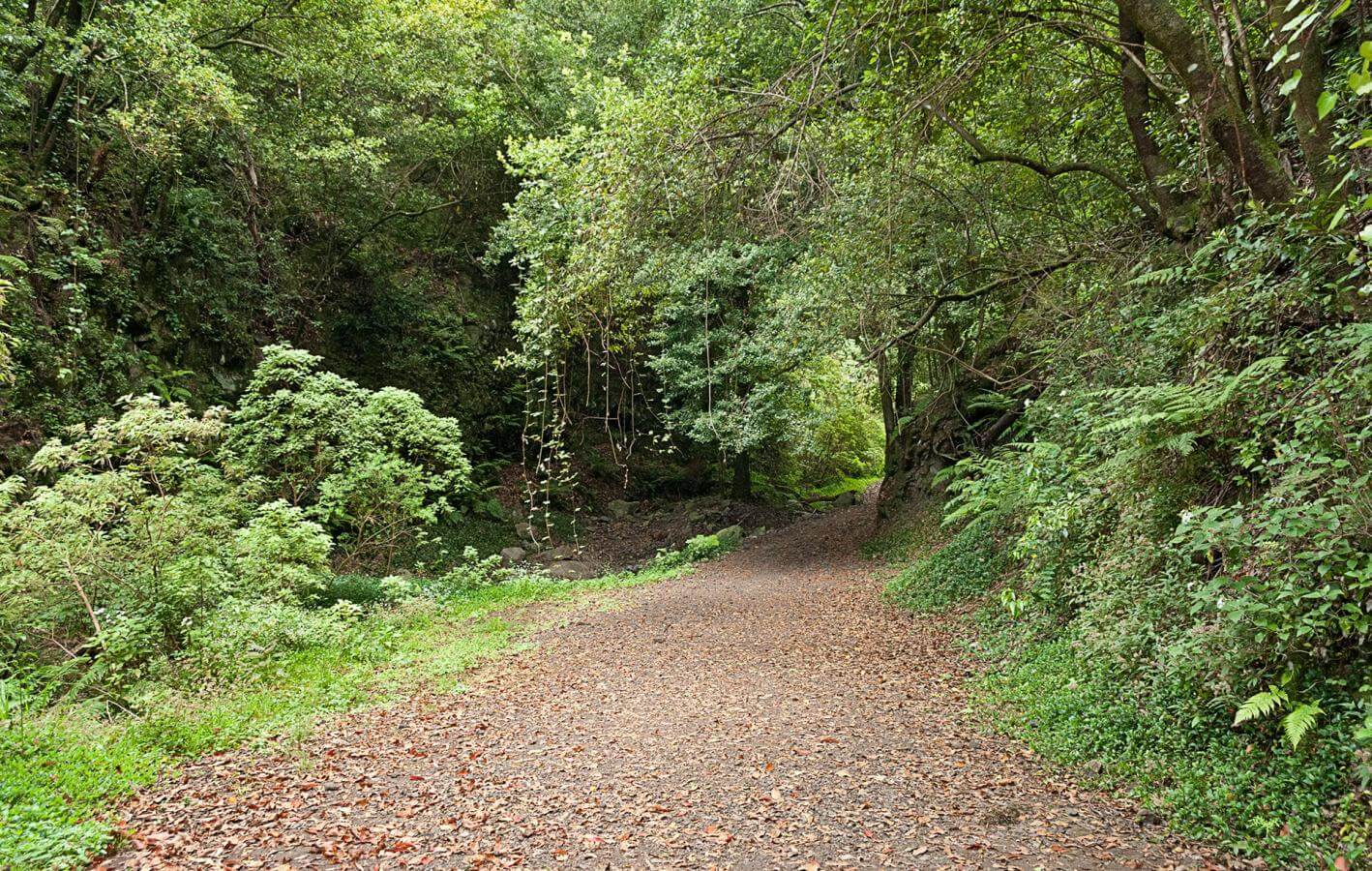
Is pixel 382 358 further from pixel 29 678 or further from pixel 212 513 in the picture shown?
pixel 29 678

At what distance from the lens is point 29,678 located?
584 cm

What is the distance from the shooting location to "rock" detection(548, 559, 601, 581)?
14.3 meters

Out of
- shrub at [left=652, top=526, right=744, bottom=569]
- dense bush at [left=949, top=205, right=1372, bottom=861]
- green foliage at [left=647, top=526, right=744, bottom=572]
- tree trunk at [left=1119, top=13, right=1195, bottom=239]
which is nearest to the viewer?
dense bush at [left=949, top=205, right=1372, bottom=861]

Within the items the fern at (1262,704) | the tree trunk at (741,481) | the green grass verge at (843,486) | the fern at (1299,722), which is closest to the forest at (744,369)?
the fern at (1299,722)

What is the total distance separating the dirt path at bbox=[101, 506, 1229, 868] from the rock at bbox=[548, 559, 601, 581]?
7251 mm

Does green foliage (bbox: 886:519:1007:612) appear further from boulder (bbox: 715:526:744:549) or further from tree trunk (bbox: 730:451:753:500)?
tree trunk (bbox: 730:451:753:500)

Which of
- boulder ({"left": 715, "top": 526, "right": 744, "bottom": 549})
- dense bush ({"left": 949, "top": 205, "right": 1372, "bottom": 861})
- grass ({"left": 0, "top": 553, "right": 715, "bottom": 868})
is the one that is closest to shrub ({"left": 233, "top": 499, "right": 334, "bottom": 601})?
grass ({"left": 0, "top": 553, "right": 715, "bottom": 868})

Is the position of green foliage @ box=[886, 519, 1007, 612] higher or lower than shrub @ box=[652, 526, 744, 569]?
higher

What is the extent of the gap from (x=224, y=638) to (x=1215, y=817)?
7.67m

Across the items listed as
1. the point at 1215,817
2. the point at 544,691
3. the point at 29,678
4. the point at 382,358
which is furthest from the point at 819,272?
the point at 382,358

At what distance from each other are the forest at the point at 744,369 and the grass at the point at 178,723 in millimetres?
39

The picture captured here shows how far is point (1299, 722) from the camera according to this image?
9.92 feet

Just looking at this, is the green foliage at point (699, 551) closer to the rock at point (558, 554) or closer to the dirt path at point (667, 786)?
the rock at point (558, 554)

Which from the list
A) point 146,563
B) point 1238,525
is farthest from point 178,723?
point 1238,525
